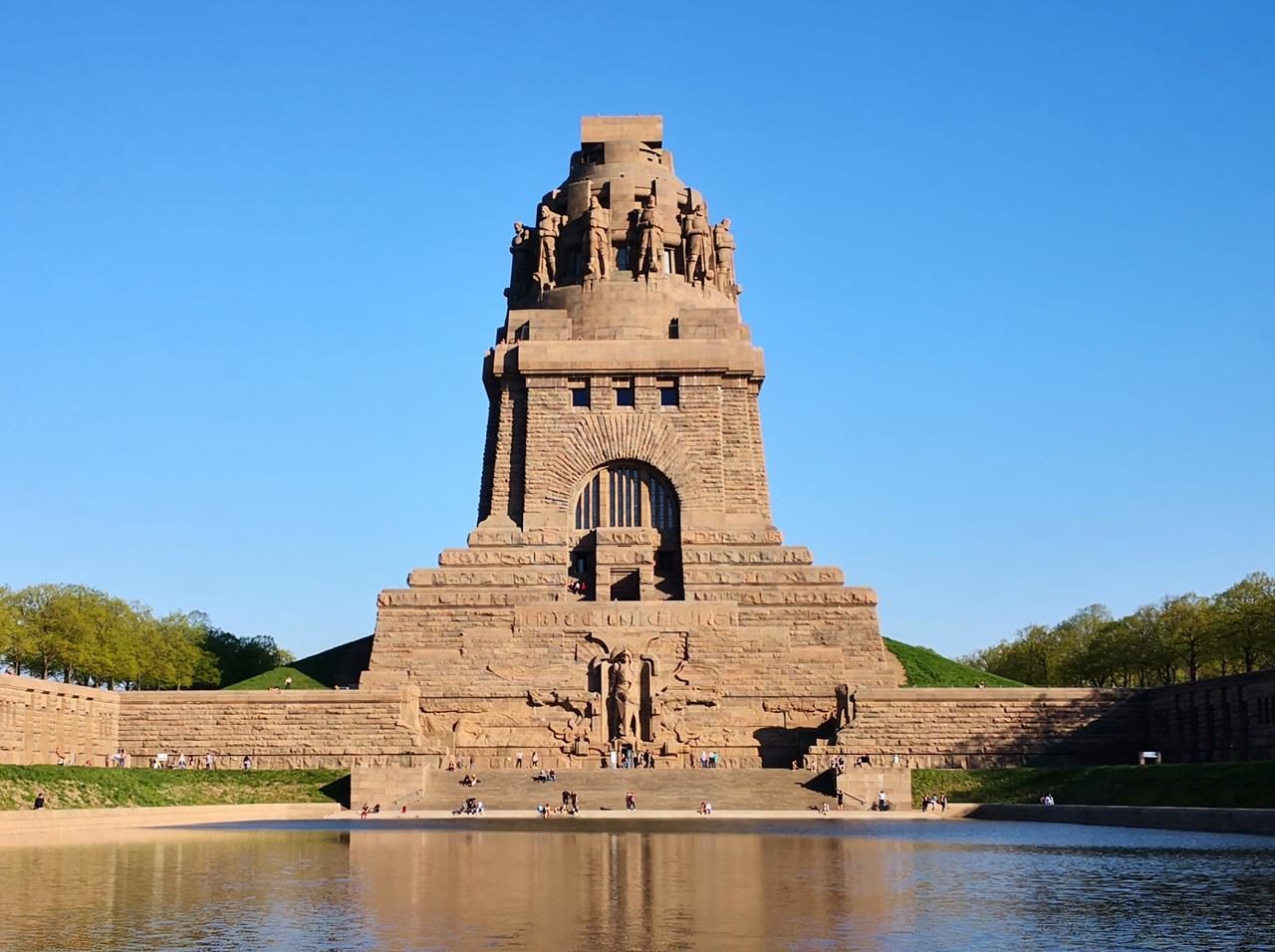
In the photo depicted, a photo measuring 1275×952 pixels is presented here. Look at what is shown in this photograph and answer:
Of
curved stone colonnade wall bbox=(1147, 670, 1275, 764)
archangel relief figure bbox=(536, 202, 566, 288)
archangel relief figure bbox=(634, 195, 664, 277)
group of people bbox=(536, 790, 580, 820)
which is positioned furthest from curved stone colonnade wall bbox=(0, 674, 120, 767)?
curved stone colonnade wall bbox=(1147, 670, 1275, 764)

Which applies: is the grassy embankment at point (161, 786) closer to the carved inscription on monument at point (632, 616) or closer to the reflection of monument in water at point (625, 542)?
the reflection of monument in water at point (625, 542)

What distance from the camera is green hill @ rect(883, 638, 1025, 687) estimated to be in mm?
56625

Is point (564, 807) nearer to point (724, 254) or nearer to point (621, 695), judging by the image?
point (621, 695)

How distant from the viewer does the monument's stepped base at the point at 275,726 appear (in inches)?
1746

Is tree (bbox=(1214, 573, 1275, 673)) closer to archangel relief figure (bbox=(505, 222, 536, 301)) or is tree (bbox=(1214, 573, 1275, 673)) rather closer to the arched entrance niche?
the arched entrance niche

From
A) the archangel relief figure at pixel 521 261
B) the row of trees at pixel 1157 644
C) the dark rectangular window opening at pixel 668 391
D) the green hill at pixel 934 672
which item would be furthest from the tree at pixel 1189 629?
the archangel relief figure at pixel 521 261

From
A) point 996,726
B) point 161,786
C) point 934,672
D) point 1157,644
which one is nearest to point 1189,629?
point 1157,644

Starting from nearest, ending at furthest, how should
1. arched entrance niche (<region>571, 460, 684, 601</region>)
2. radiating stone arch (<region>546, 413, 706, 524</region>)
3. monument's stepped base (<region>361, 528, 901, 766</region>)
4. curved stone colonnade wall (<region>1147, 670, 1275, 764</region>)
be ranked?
1. curved stone colonnade wall (<region>1147, 670, 1275, 764</region>)
2. monument's stepped base (<region>361, 528, 901, 766</region>)
3. arched entrance niche (<region>571, 460, 684, 601</region>)
4. radiating stone arch (<region>546, 413, 706, 524</region>)

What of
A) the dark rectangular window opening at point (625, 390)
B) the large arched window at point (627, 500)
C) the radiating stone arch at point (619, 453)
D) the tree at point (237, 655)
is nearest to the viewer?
the radiating stone arch at point (619, 453)

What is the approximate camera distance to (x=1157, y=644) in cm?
6209

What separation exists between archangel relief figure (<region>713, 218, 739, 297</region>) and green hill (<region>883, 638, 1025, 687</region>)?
1612 centimetres

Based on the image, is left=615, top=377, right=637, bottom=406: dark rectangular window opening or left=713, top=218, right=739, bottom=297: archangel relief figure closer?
left=615, top=377, right=637, bottom=406: dark rectangular window opening

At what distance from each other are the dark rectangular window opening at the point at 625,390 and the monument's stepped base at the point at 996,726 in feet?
56.6

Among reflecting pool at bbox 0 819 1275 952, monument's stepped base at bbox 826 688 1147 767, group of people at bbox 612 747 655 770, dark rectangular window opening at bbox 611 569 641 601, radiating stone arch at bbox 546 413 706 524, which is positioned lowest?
reflecting pool at bbox 0 819 1275 952
